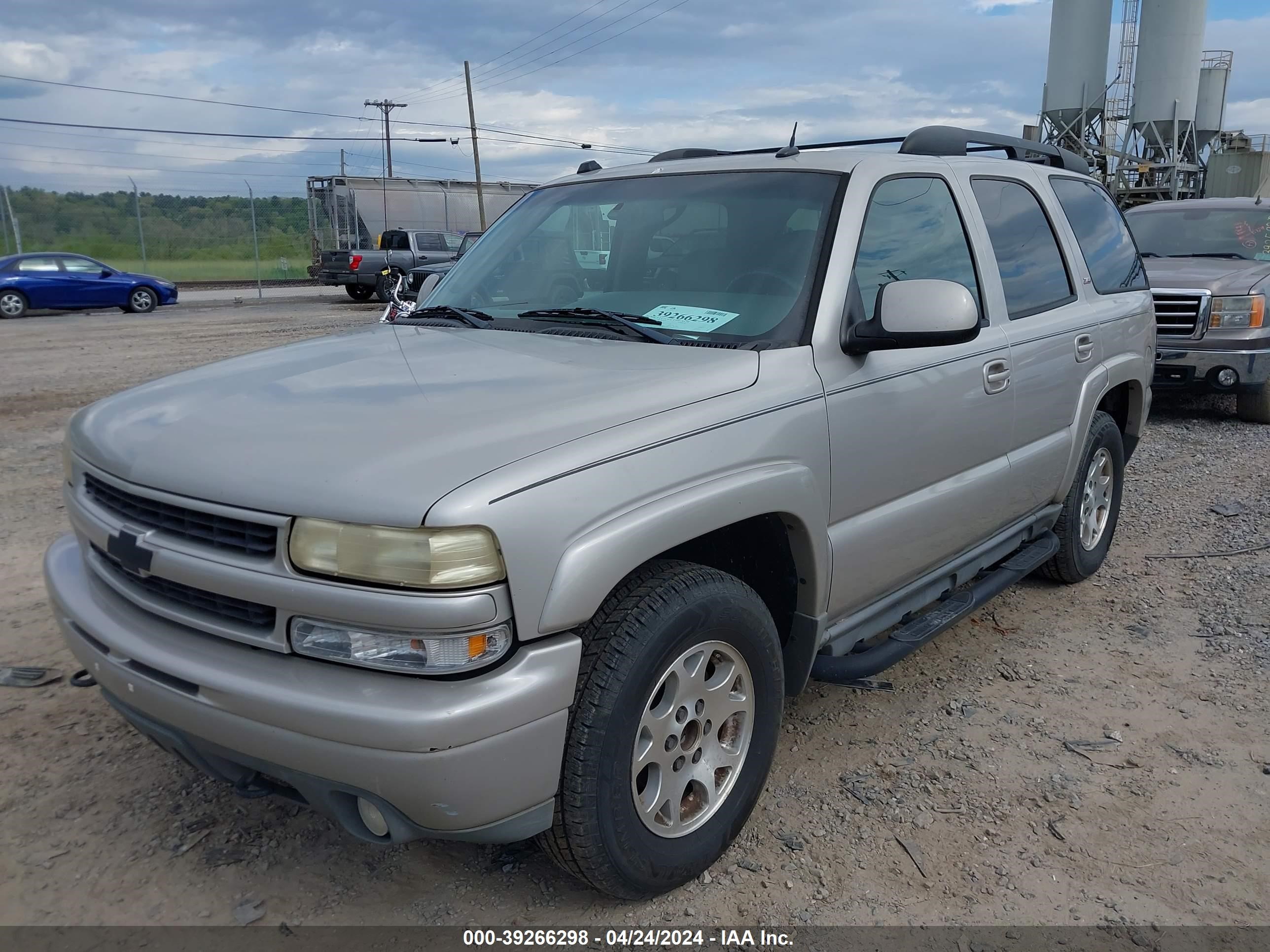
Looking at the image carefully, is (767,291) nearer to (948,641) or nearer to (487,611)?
(487,611)

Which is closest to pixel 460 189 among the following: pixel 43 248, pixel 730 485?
pixel 43 248

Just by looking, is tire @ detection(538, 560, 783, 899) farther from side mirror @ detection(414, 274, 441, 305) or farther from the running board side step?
side mirror @ detection(414, 274, 441, 305)

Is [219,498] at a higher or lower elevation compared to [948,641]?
higher

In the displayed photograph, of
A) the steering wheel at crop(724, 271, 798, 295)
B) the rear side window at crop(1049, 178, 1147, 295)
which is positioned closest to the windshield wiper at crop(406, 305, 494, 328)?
the steering wheel at crop(724, 271, 798, 295)

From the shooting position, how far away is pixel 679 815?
8.53 ft

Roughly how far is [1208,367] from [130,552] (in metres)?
8.48

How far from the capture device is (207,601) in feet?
7.40

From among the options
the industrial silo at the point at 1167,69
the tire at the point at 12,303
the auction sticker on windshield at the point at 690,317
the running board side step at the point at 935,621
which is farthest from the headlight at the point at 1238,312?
the industrial silo at the point at 1167,69

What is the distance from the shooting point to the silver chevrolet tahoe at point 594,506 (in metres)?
2.04

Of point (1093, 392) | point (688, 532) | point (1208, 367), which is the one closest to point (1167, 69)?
point (1208, 367)

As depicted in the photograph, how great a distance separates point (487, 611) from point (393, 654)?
0.71 feet

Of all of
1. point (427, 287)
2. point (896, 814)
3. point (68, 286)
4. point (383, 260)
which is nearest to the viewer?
point (896, 814)

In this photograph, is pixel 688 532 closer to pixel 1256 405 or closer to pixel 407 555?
pixel 407 555

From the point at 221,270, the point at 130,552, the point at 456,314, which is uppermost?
the point at 456,314
